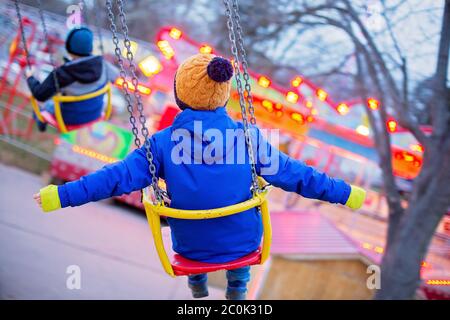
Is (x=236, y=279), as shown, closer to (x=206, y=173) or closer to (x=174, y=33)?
(x=206, y=173)

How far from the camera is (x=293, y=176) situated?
7.47ft

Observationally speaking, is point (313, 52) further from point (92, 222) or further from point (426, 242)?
point (426, 242)

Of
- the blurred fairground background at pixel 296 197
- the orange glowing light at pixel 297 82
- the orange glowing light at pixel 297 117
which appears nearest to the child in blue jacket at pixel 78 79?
the blurred fairground background at pixel 296 197

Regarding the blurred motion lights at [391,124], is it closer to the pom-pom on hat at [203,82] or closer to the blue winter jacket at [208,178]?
the blue winter jacket at [208,178]

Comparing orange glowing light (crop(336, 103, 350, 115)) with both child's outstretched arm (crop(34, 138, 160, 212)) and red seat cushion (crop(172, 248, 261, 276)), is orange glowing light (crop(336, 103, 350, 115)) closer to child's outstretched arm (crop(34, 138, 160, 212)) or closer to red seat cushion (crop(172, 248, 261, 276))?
red seat cushion (crop(172, 248, 261, 276))

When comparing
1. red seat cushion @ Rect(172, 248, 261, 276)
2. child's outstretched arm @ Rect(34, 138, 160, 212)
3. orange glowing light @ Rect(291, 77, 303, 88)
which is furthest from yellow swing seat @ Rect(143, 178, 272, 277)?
orange glowing light @ Rect(291, 77, 303, 88)

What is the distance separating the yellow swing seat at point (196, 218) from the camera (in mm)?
2137

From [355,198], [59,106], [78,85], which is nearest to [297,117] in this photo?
[78,85]

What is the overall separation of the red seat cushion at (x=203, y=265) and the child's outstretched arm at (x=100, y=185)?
37 centimetres

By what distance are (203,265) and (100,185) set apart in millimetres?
548

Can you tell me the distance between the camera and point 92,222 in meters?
6.38

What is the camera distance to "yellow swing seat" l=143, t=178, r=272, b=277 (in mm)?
2137
